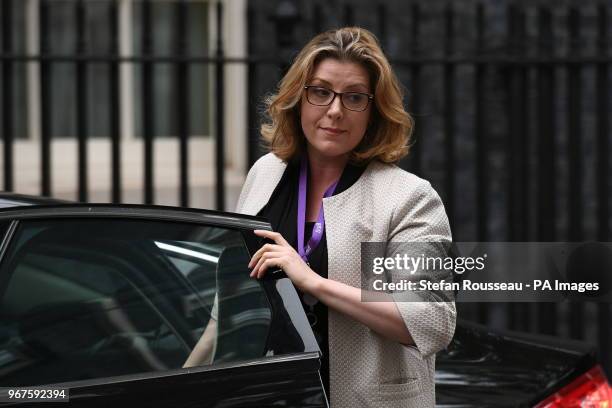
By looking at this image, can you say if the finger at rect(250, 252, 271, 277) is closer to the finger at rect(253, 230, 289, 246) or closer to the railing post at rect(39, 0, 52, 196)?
the finger at rect(253, 230, 289, 246)

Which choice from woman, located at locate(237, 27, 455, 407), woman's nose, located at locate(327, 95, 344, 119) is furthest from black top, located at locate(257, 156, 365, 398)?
woman's nose, located at locate(327, 95, 344, 119)

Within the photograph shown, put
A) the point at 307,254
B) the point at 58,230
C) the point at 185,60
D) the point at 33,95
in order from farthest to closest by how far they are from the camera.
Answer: the point at 33,95 → the point at 185,60 → the point at 307,254 → the point at 58,230

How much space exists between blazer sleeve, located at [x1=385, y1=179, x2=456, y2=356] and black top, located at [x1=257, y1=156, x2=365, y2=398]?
182 mm

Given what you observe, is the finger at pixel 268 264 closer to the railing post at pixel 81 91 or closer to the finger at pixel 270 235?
the finger at pixel 270 235

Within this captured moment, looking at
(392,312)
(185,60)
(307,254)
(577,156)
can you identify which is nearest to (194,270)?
(307,254)

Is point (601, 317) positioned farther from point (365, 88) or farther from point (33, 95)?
point (365, 88)

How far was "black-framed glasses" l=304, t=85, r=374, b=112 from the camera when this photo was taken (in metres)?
3.33

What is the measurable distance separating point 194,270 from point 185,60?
3.67 metres

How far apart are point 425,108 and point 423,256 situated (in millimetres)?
4932

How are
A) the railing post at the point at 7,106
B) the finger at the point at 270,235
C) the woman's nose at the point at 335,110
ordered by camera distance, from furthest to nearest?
the railing post at the point at 7,106, the woman's nose at the point at 335,110, the finger at the point at 270,235

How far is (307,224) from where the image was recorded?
331cm

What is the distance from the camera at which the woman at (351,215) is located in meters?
3.09

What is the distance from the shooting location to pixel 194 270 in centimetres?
320

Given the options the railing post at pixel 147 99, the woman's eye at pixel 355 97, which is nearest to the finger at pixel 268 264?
the woman's eye at pixel 355 97
